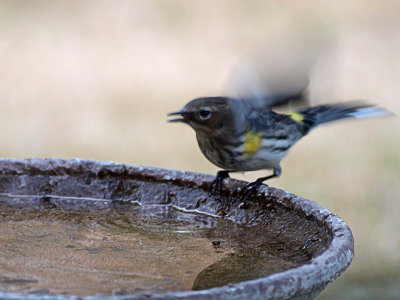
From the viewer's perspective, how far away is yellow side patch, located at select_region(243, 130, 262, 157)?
3660 millimetres

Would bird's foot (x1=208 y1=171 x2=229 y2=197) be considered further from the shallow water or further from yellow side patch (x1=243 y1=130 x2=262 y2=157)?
yellow side patch (x1=243 y1=130 x2=262 y2=157)

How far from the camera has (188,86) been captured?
864 centimetres

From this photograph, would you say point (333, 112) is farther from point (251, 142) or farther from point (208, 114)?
point (208, 114)

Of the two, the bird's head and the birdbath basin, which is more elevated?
the bird's head

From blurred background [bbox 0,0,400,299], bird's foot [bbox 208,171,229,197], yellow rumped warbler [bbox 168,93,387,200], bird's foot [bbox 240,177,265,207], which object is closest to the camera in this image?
bird's foot [bbox 240,177,265,207]

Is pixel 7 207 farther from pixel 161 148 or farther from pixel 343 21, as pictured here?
pixel 343 21

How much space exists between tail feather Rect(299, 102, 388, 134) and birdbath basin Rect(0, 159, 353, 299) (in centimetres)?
86

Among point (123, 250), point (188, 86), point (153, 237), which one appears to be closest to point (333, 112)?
point (153, 237)

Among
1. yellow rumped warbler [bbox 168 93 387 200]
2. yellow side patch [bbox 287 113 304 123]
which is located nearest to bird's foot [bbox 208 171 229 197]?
yellow rumped warbler [bbox 168 93 387 200]

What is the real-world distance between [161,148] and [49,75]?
2.37m

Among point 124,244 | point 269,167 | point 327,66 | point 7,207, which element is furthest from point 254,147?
point 7,207

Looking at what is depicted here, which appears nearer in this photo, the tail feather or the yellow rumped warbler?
the yellow rumped warbler

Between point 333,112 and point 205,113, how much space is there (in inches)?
39.0

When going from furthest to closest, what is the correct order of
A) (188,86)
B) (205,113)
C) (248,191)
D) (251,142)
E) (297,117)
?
(188,86) → (297,117) → (251,142) → (205,113) → (248,191)
